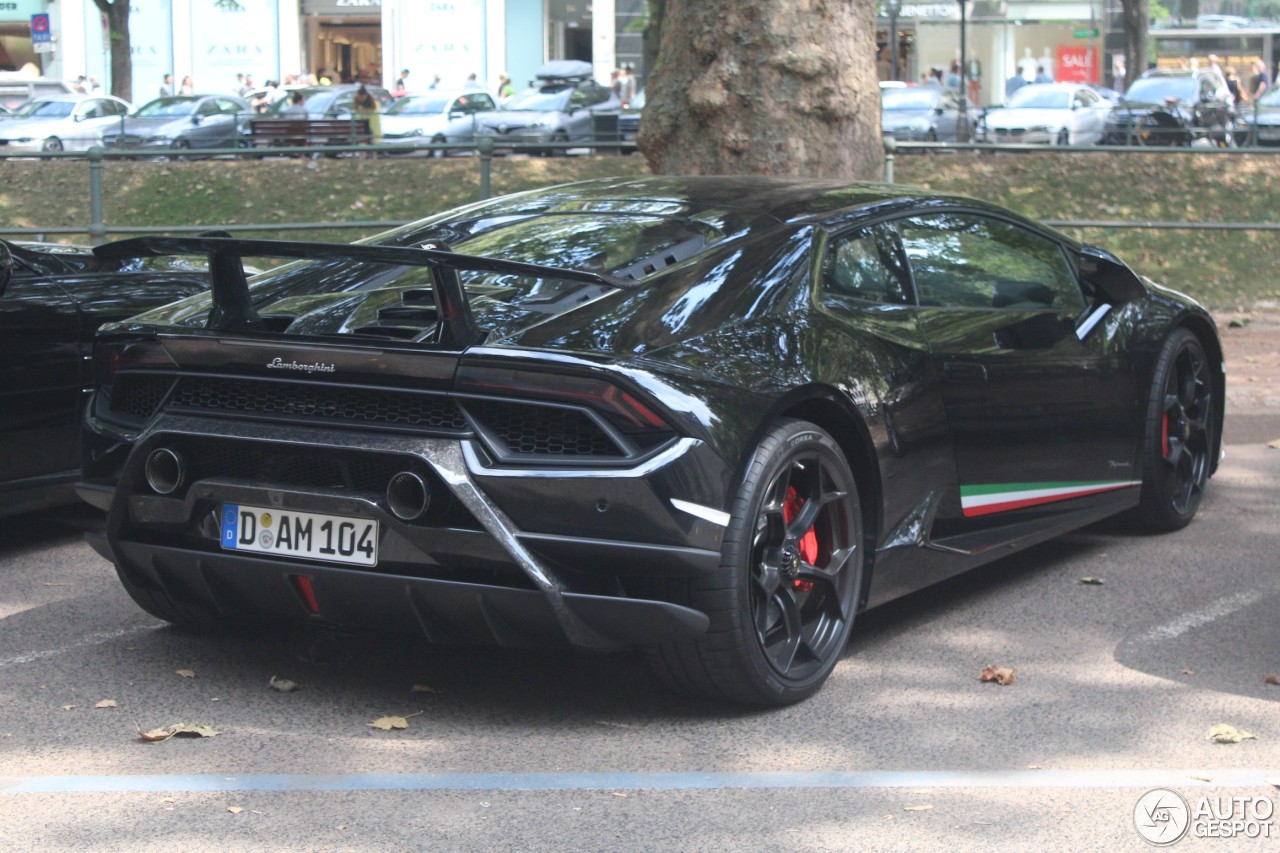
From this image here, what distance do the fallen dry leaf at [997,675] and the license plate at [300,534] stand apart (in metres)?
1.79

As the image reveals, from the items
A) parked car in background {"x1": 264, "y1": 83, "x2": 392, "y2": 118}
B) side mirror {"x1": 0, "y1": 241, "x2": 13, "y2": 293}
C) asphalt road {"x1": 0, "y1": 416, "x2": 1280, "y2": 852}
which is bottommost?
asphalt road {"x1": 0, "y1": 416, "x2": 1280, "y2": 852}

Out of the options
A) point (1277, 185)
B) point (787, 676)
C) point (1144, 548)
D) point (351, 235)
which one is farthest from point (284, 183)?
point (787, 676)

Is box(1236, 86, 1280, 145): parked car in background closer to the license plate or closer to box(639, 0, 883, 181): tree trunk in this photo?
box(639, 0, 883, 181): tree trunk

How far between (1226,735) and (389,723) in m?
2.14

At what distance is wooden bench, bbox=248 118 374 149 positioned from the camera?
24359 mm

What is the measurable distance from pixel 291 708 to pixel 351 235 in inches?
577

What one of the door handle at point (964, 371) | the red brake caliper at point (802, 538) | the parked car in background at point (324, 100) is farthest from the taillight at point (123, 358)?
the parked car in background at point (324, 100)

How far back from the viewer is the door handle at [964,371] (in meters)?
5.19

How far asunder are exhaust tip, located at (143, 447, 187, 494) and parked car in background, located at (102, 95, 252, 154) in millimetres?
21647

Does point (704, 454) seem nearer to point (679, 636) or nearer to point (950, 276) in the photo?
point (679, 636)

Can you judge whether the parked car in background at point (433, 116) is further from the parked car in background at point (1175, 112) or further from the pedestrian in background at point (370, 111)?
the parked car in background at point (1175, 112)

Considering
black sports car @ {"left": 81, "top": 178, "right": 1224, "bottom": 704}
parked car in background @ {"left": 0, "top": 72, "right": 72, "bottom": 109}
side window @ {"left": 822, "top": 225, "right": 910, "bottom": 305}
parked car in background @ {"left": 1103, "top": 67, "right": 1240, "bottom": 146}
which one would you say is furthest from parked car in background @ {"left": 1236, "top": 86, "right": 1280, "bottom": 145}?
parked car in background @ {"left": 0, "top": 72, "right": 72, "bottom": 109}

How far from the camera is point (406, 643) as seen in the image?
5.16 meters

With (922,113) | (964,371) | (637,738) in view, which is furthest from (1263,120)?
(637,738)
